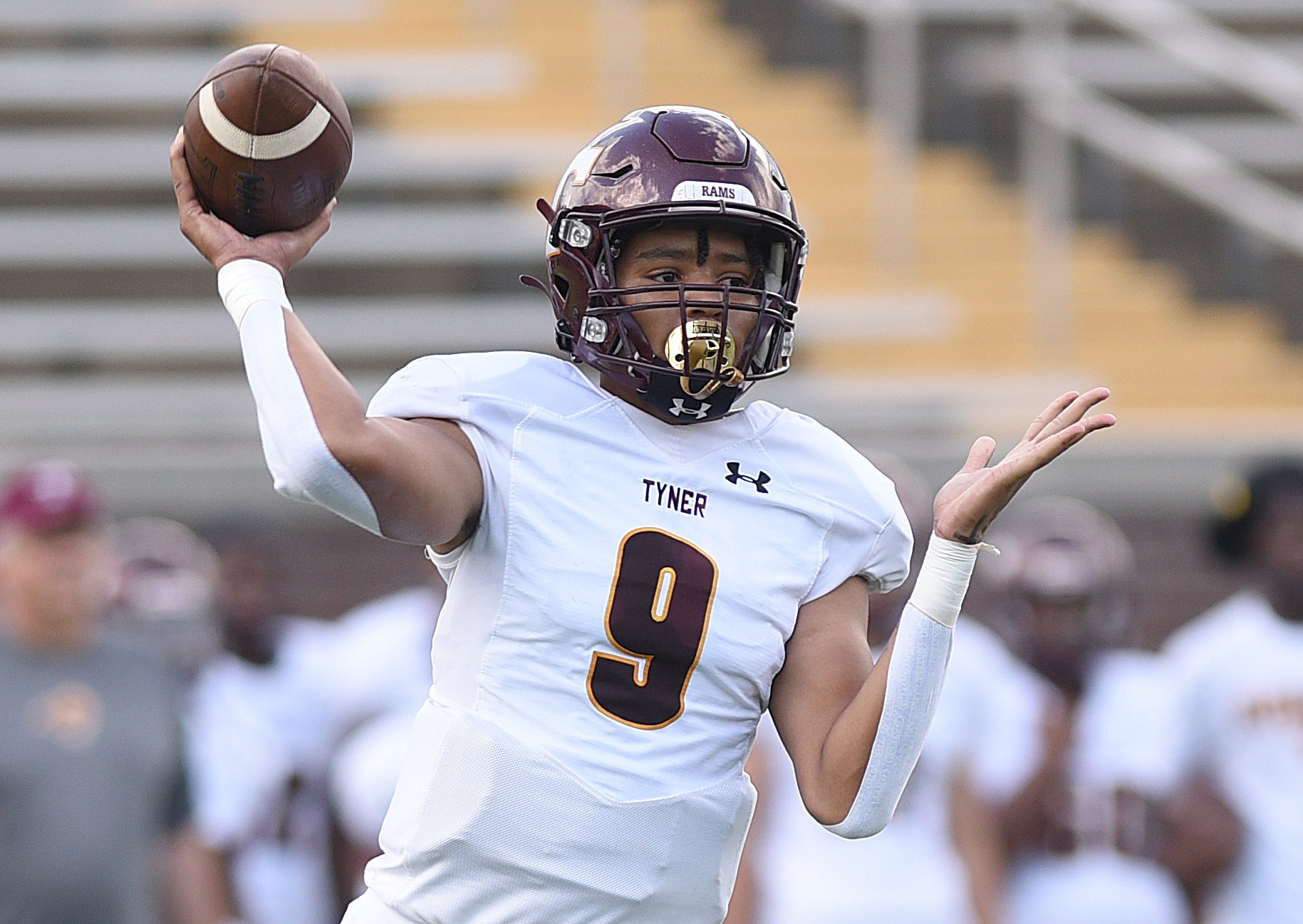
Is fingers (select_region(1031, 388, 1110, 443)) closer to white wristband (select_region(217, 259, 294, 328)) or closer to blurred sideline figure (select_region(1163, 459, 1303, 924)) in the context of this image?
white wristband (select_region(217, 259, 294, 328))

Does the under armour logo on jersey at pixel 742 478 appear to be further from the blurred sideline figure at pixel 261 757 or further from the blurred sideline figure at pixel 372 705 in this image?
the blurred sideline figure at pixel 261 757

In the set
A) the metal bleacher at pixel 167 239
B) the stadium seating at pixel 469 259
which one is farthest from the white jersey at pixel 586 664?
the metal bleacher at pixel 167 239

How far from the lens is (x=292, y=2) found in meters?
9.42

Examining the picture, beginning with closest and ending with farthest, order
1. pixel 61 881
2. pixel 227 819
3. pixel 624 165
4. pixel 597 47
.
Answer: pixel 624 165 → pixel 61 881 → pixel 227 819 → pixel 597 47

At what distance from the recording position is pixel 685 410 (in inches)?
105

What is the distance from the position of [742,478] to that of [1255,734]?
3.39m

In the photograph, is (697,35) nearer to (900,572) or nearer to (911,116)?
(911,116)

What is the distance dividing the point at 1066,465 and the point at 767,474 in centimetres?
541

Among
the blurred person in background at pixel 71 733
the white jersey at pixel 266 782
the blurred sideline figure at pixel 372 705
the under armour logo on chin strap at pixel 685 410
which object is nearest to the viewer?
the under armour logo on chin strap at pixel 685 410

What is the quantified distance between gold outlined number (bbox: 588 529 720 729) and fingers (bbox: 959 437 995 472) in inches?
13.3

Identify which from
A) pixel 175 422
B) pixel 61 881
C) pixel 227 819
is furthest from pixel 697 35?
pixel 61 881

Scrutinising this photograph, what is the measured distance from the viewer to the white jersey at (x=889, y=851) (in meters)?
5.45

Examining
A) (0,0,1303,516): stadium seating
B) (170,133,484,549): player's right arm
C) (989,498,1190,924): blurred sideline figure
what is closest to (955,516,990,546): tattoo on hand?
(170,133,484,549): player's right arm

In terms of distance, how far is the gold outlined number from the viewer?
2.54 metres
